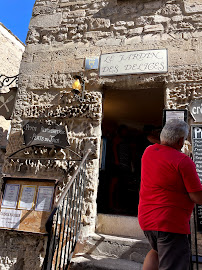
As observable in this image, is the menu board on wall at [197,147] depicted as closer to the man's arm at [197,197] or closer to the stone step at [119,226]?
the stone step at [119,226]

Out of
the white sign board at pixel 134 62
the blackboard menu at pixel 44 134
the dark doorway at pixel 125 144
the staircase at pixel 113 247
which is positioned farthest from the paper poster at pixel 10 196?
the white sign board at pixel 134 62

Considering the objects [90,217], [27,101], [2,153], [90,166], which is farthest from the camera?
[2,153]

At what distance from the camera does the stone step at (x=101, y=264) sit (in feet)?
7.18

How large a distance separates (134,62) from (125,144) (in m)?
1.99

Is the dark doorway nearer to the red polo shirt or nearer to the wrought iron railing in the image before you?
the wrought iron railing

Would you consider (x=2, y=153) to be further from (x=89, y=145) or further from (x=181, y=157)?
(x=181, y=157)

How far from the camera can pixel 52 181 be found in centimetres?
296

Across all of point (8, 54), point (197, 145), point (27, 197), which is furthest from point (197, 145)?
→ point (8, 54)

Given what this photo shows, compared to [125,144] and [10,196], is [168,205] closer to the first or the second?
[10,196]

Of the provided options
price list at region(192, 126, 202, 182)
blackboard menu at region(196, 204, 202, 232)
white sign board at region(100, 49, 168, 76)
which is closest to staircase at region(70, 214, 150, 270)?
blackboard menu at region(196, 204, 202, 232)

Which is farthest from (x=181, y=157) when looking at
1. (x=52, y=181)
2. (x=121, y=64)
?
(x=121, y=64)

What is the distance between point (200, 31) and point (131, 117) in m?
2.32

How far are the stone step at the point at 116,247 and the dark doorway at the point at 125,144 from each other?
118 cm

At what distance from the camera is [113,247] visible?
2559 millimetres
